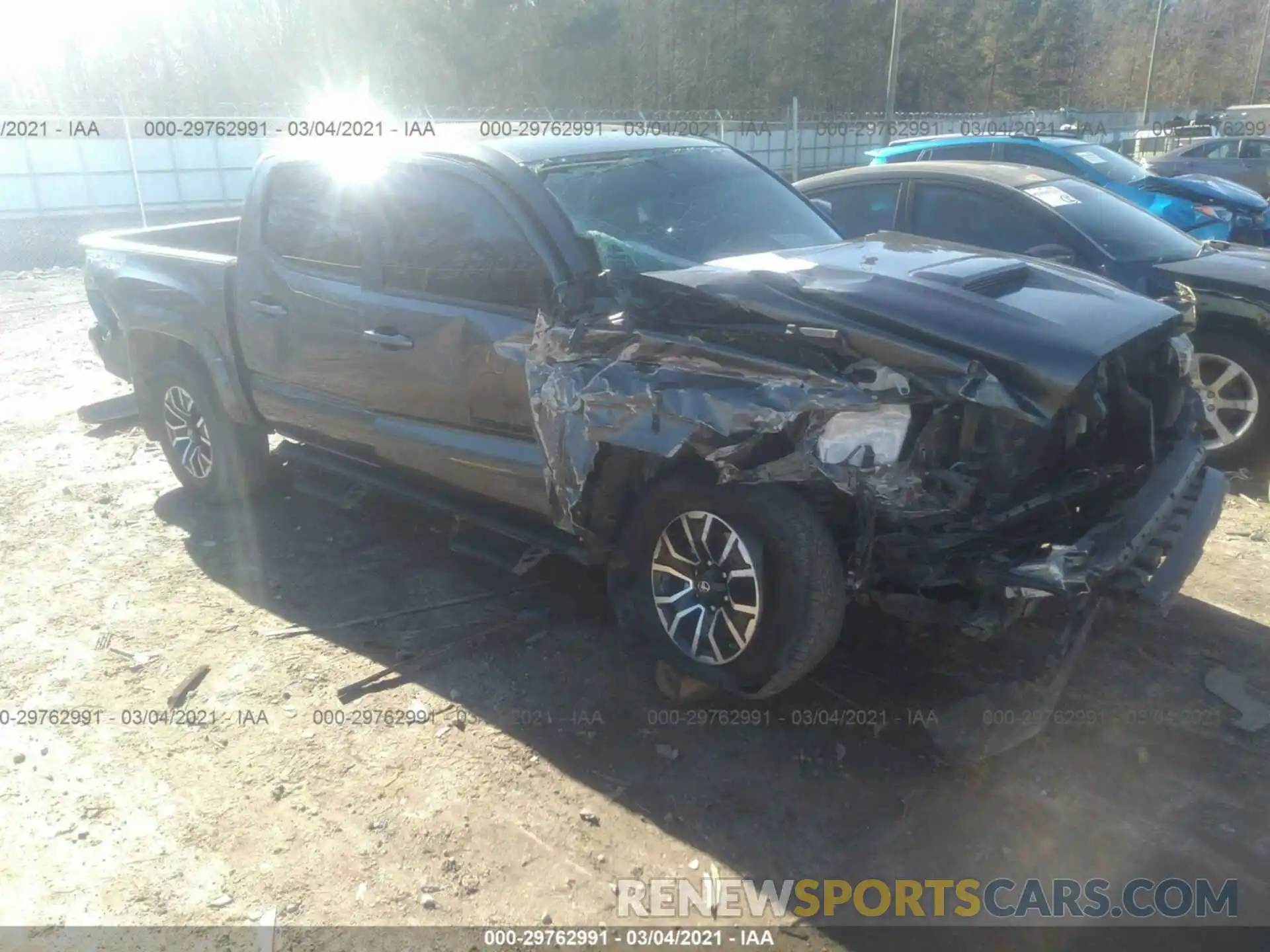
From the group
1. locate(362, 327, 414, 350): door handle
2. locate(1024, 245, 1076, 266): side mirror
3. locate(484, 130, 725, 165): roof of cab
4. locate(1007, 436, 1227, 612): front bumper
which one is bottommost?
locate(1007, 436, 1227, 612): front bumper

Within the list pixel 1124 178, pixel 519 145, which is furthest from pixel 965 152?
pixel 519 145

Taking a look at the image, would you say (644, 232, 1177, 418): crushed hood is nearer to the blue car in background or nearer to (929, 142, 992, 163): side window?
the blue car in background

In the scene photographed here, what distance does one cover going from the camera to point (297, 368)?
4809 millimetres

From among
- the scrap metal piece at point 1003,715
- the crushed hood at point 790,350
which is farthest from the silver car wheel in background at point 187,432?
the scrap metal piece at point 1003,715

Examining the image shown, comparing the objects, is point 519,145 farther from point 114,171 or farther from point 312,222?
point 114,171

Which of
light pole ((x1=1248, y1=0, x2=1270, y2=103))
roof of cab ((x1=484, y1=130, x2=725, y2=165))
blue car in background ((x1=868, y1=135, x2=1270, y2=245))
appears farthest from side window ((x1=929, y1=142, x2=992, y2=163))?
light pole ((x1=1248, y1=0, x2=1270, y2=103))

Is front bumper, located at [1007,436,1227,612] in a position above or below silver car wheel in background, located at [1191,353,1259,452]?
above

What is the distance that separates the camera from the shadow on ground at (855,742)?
2.90m

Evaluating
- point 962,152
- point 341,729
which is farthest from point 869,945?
point 962,152

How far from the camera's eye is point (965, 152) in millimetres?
9188

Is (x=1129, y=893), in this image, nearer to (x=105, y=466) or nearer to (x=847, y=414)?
(x=847, y=414)

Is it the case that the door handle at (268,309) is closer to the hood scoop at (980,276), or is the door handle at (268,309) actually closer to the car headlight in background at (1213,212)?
the hood scoop at (980,276)

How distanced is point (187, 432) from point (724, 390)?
3879 millimetres

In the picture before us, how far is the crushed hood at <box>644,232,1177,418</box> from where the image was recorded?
2998 millimetres
